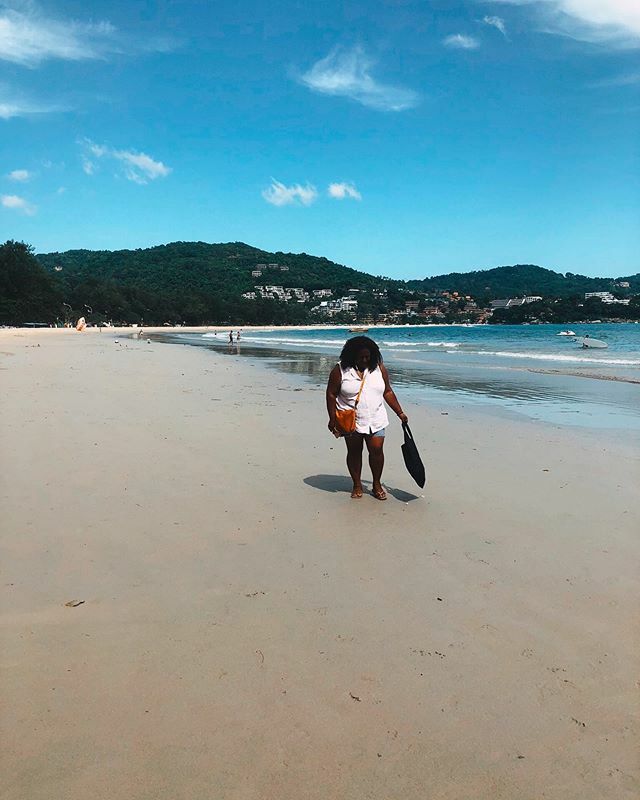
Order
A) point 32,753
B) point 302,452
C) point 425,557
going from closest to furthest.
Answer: point 32,753 → point 425,557 → point 302,452

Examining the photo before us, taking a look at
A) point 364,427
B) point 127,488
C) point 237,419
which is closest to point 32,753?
point 127,488

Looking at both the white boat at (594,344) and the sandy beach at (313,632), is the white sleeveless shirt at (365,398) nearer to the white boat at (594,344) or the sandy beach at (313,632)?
the sandy beach at (313,632)

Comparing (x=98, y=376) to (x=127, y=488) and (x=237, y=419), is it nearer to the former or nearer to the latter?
(x=237, y=419)

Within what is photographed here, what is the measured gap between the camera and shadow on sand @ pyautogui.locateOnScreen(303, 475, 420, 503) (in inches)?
209

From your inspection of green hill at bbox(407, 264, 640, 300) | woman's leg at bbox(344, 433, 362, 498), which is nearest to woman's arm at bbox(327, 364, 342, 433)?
woman's leg at bbox(344, 433, 362, 498)

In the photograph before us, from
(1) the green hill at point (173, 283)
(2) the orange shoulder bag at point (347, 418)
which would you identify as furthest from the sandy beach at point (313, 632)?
(1) the green hill at point (173, 283)

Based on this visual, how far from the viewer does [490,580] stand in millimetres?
3562

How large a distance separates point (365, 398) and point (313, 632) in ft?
8.58

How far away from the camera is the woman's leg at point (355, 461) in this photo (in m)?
5.25

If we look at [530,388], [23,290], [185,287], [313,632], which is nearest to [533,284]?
[185,287]

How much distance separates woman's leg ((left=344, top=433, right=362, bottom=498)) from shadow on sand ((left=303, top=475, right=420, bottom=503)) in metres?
0.18

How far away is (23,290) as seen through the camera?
80.0m

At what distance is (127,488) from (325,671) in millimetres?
3154

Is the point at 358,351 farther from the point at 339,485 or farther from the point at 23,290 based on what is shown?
the point at 23,290
